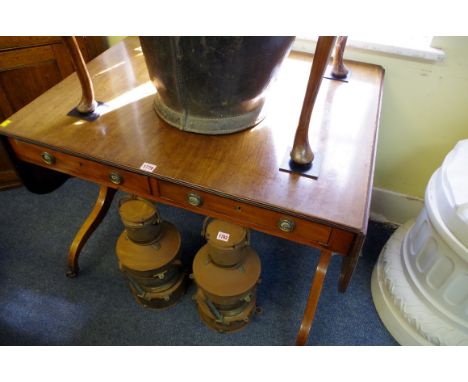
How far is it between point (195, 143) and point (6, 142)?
550 millimetres

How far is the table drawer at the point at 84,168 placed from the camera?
90 centimetres

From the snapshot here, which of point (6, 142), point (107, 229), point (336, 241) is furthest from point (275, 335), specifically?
point (6, 142)

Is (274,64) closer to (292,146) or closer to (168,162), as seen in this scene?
(292,146)

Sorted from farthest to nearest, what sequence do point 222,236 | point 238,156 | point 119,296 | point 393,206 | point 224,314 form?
point 393,206 < point 119,296 < point 224,314 < point 222,236 < point 238,156

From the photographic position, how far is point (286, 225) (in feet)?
2.62

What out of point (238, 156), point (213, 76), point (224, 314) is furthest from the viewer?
point (224, 314)

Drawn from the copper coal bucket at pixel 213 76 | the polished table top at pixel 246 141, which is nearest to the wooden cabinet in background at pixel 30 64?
the polished table top at pixel 246 141

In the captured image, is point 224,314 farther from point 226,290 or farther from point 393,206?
point 393,206

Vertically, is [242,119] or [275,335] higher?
[242,119]

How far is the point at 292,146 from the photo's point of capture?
891mm

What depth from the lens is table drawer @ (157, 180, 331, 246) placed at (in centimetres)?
79

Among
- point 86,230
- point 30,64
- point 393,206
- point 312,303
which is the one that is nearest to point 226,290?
point 312,303

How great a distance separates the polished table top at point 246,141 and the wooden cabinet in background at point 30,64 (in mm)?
304

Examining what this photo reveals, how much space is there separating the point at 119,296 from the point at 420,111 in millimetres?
1311
